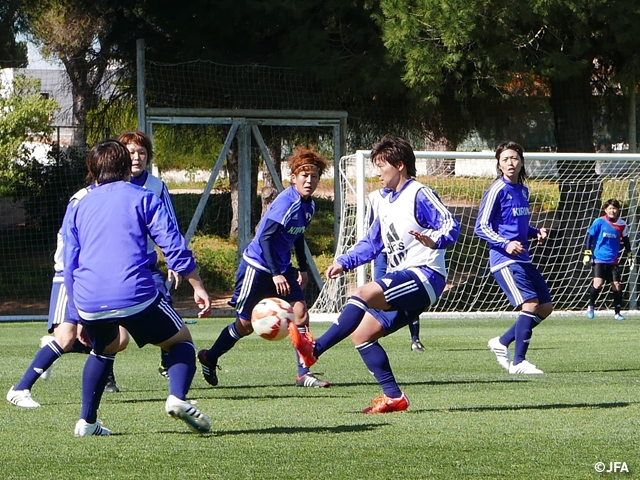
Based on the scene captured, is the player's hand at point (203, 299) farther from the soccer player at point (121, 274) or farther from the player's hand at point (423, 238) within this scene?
the player's hand at point (423, 238)

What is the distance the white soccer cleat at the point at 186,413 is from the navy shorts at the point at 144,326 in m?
0.35

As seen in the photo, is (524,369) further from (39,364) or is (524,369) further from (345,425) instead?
(39,364)

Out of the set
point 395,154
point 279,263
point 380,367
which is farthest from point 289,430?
point 279,263

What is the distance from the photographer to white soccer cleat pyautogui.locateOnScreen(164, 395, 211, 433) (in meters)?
5.21

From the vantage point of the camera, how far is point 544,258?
18156 millimetres

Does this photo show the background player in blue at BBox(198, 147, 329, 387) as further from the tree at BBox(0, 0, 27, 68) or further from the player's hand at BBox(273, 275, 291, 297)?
the tree at BBox(0, 0, 27, 68)

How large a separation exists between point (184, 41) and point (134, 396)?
12.9m

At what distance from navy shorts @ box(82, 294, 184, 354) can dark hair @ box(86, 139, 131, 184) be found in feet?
2.31

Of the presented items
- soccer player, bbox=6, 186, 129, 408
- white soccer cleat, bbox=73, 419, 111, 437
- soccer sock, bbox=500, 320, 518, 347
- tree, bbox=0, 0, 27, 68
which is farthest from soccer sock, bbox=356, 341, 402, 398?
tree, bbox=0, 0, 27, 68

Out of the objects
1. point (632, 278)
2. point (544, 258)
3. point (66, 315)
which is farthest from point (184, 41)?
point (66, 315)

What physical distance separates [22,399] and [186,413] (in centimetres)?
216

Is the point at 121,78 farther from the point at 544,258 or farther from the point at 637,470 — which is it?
the point at 637,470

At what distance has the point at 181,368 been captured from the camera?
5.39 m

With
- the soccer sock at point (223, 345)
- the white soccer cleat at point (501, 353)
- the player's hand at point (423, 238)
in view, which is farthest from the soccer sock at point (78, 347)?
the white soccer cleat at point (501, 353)
